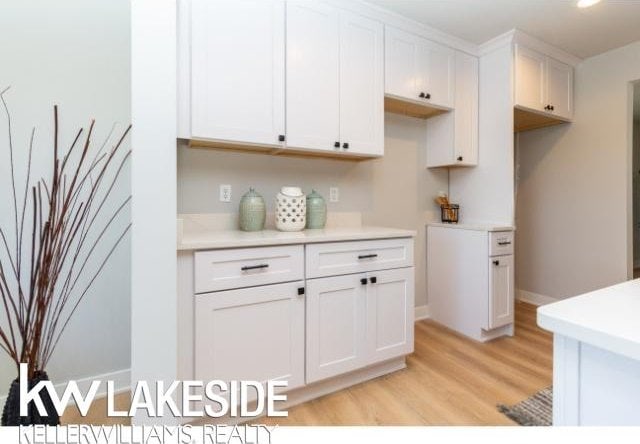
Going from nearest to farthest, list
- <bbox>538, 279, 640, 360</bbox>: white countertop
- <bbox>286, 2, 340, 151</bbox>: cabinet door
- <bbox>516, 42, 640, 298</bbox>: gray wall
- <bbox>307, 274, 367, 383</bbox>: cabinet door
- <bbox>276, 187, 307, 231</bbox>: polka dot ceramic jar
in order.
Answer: <bbox>538, 279, 640, 360</bbox>: white countertop
<bbox>307, 274, 367, 383</bbox>: cabinet door
<bbox>286, 2, 340, 151</bbox>: cabinet door
<bbox>276, 187, 307, 231</bbox>: polka dot ceramic jar
<bbox>516, 42, 640, 298</bbox>: gray wall

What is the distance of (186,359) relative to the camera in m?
1.41

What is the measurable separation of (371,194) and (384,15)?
124cm

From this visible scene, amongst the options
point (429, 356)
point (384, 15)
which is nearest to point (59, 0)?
point (384, 15)

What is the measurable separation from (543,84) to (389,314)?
2.39m

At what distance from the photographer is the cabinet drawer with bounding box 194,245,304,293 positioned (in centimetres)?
142

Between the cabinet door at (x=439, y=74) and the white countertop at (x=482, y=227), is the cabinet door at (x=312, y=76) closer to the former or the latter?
the cabinet door at (x=439, y=74)

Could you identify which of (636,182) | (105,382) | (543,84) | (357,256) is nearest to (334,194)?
(357,256)

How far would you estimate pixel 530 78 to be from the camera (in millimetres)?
2635

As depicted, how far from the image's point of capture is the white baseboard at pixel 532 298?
3.27 meters

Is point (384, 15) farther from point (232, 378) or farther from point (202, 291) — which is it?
point (232, 378)

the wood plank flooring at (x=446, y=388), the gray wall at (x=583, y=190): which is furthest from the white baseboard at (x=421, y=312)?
the gray wall at (x=583, y=190)

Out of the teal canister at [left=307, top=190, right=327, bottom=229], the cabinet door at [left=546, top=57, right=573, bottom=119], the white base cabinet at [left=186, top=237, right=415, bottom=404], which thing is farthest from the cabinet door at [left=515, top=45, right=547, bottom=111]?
the teal canister at [left=307, top=190, right=327, bottom=229]

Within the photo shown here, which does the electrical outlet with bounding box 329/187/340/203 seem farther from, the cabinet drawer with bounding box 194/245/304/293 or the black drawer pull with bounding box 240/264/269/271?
the black drawer pull with bounding box 240/264/269/271

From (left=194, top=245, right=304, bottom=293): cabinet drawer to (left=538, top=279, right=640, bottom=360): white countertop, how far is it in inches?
44.7
